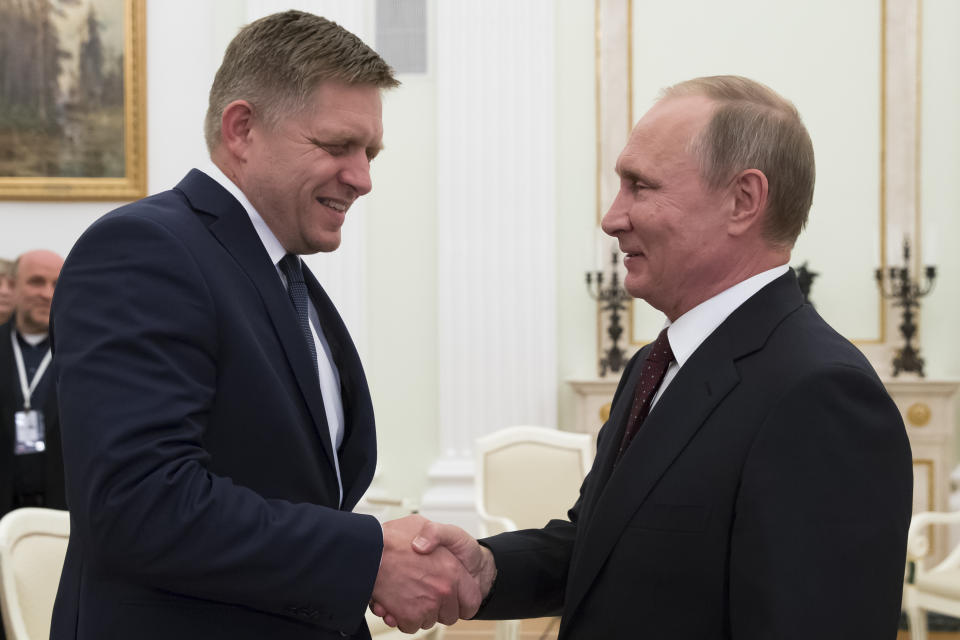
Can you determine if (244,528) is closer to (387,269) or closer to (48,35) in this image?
(387,269)

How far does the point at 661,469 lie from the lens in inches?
64.5

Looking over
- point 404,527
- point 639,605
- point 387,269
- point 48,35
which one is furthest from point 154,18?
point 639,605

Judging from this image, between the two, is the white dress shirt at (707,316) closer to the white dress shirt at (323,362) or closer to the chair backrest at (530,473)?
the white dress shirt at (323,362)

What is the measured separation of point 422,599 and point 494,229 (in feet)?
16.4

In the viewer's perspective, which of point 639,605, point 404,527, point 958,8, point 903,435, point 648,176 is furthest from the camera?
point 958,8

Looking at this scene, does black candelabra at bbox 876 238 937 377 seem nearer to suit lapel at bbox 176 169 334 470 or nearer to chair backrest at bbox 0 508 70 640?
chair backrest at bbox 0 508 70 640

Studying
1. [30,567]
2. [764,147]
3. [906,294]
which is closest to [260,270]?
[764,147]

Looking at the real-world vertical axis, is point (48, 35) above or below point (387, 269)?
above

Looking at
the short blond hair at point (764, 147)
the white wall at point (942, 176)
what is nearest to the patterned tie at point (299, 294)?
the short blond hair at point (764, 147)

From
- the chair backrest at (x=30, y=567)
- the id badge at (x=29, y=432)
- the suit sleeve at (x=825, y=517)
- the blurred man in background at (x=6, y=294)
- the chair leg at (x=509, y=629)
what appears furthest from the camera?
the blurred man in background at (x=6, y=294)

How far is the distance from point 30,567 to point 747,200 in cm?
240

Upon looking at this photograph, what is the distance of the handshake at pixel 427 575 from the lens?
6.17ft

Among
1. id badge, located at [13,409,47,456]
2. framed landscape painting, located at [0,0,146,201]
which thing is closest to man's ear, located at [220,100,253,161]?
id badge, located at [13,409,47,456]

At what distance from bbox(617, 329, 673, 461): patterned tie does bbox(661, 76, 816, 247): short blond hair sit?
0.27m
